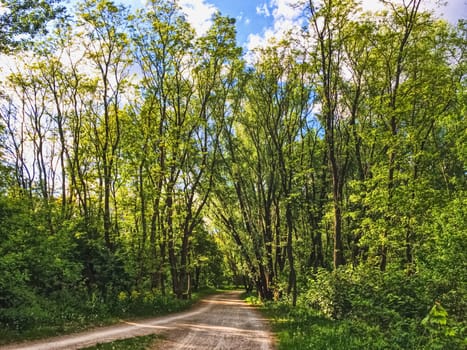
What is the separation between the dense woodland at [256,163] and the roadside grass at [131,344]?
12.9 ft

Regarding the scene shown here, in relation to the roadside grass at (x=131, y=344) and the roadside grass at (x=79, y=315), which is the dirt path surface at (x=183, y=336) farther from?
the roadside grass at (x=79, y=315)

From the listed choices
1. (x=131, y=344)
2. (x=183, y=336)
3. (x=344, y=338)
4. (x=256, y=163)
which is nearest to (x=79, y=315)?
(x=183, y=336)

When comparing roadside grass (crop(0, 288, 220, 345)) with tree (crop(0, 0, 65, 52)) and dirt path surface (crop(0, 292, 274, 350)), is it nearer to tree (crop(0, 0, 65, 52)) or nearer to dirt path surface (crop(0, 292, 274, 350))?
dirt path surface (crop(0, 292, 274, 350))

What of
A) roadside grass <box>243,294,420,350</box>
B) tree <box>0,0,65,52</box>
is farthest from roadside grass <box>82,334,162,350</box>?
tree <box>0,0,65,52</box>

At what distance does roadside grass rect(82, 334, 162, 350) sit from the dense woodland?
394 cm

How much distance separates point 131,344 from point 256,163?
2045 centimetres

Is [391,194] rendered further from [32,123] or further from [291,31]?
[32,123]

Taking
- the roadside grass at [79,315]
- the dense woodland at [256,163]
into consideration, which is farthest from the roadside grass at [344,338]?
the roadside grass at [79,315]

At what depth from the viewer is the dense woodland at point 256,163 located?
47.3 feet

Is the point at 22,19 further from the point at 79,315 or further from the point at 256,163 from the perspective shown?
the point at 256,163

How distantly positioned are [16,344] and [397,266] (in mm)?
15558

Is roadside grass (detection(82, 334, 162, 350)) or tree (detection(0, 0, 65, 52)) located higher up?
tree (detection(0, 0, 65, 52))

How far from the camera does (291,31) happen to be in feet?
70.9

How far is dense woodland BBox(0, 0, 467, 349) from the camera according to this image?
Result: 567 inches
